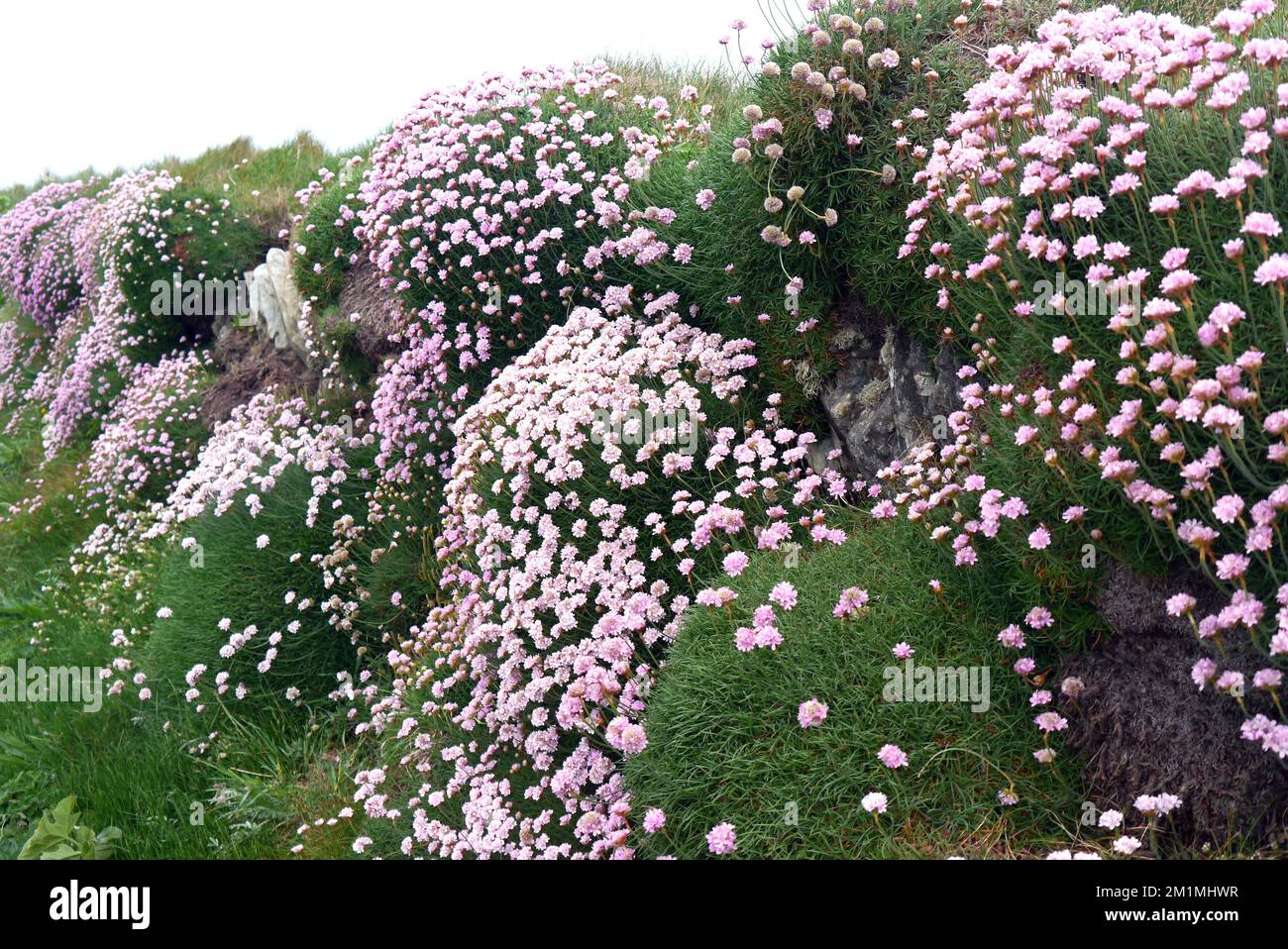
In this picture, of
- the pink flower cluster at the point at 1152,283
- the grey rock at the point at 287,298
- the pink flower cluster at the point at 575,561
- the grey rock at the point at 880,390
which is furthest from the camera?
the grey rock at the point at 287,298

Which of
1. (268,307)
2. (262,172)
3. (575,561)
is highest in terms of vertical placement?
(262,172)

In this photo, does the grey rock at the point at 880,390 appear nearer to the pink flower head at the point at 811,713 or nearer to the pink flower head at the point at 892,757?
the pink flower head at the point at 811,713

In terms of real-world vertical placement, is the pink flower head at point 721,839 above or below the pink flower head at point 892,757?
below

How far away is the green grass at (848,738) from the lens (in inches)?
157

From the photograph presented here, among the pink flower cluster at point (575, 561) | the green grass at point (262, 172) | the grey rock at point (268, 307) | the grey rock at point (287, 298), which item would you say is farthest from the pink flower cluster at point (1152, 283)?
the green grass at point (262, 172)

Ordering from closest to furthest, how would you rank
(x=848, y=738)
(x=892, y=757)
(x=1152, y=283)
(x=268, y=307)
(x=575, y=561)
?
(x=892, y=757) < (x=1152, y=283) < (x=848, y=738) < (x=575, y=561) < (x=268, y=307)

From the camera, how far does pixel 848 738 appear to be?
13.9ft

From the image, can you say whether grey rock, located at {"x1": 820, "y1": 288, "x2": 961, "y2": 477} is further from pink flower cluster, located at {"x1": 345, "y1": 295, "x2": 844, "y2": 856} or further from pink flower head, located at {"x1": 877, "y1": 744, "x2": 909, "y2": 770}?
pink flower head, located at {"x1": 877, "y1": 744, "x2": 909, "y2": 770}

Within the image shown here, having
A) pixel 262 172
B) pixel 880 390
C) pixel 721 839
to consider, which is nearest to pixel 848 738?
pixel 721 839

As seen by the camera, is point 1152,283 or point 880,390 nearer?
point 1152,283

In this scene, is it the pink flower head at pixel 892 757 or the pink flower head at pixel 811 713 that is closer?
the pink flower head at pixel 892 757

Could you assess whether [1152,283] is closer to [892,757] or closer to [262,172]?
[892,757]

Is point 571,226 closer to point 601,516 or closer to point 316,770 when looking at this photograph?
point 601,516
